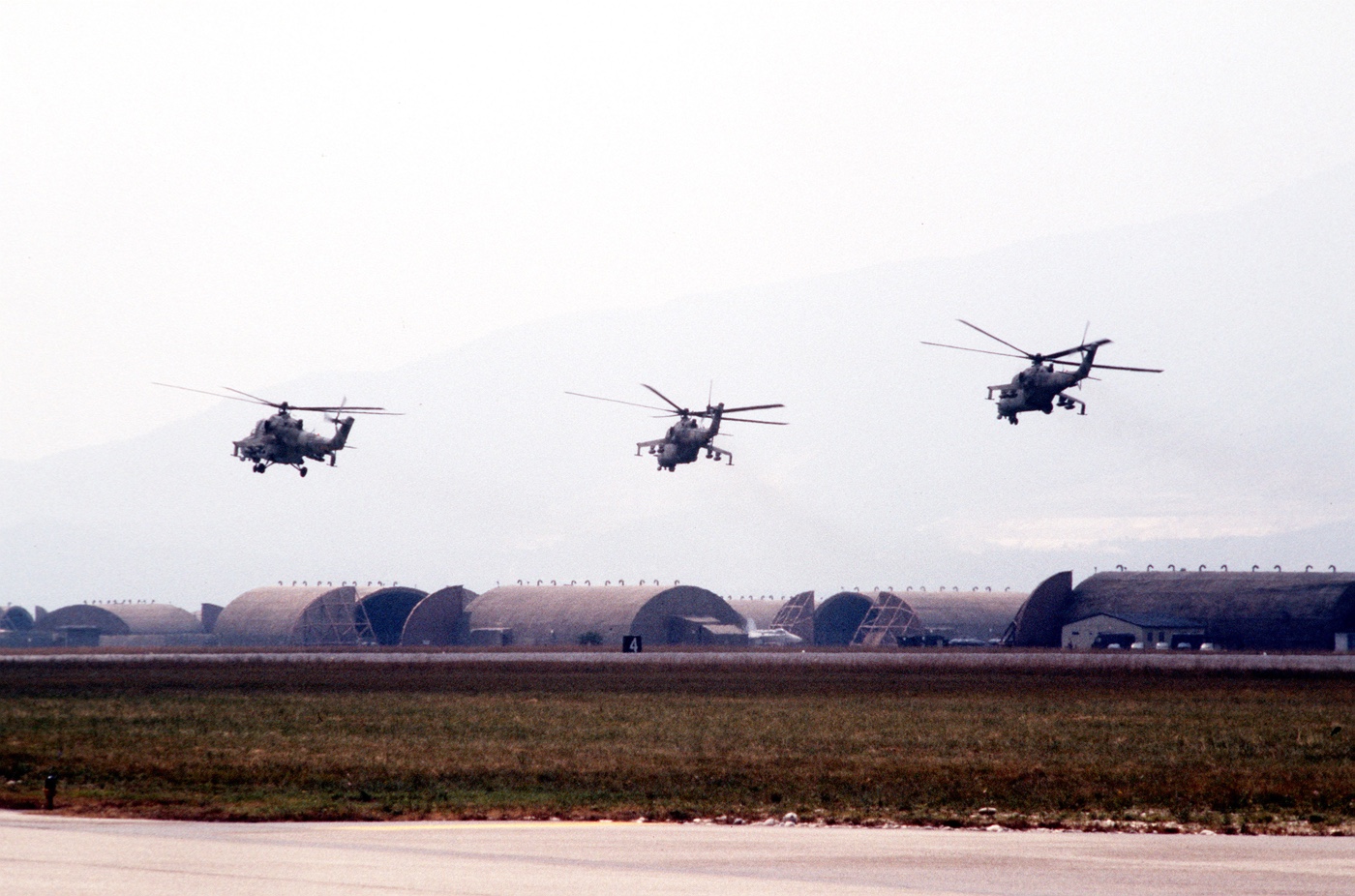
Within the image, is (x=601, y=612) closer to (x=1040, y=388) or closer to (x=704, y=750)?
(x=1040, y=388)

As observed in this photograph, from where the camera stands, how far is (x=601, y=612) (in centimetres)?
17850

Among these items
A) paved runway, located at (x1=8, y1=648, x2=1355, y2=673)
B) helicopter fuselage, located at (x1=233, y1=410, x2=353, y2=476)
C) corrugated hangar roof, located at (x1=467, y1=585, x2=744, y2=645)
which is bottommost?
paved runway, located at (x1=8, y1=648, x2=1355, y2=673)

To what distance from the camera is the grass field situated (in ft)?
102

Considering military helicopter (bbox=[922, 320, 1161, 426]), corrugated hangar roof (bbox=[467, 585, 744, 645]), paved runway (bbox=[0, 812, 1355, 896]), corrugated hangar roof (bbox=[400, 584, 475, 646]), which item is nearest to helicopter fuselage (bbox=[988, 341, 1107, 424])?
military helicopter (bbox=[922, 320, 1161, 426])

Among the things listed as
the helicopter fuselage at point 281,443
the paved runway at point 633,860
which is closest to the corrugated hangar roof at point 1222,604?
the helicopter fuselage at point 281,443

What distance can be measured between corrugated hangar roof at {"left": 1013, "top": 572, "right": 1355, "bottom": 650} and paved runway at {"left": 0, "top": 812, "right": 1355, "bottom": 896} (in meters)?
123

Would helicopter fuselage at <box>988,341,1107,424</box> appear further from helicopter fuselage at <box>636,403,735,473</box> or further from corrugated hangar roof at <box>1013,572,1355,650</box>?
corrugated hangar roof at <box>1013,572,1355,650</box>

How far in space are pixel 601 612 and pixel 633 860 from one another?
157m

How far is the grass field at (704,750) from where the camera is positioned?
30984mm

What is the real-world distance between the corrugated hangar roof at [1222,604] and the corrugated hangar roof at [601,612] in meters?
41.7

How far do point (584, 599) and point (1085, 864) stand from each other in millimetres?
163983

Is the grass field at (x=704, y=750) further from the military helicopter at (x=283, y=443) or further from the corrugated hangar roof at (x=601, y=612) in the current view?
the corrugated hangar roof at (x=601, y=612)

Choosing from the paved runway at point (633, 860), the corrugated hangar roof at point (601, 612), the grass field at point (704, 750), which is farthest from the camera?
the corrugated hangar roof at point (601, 612)

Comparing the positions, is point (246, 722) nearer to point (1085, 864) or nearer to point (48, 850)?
point (48, 850)
